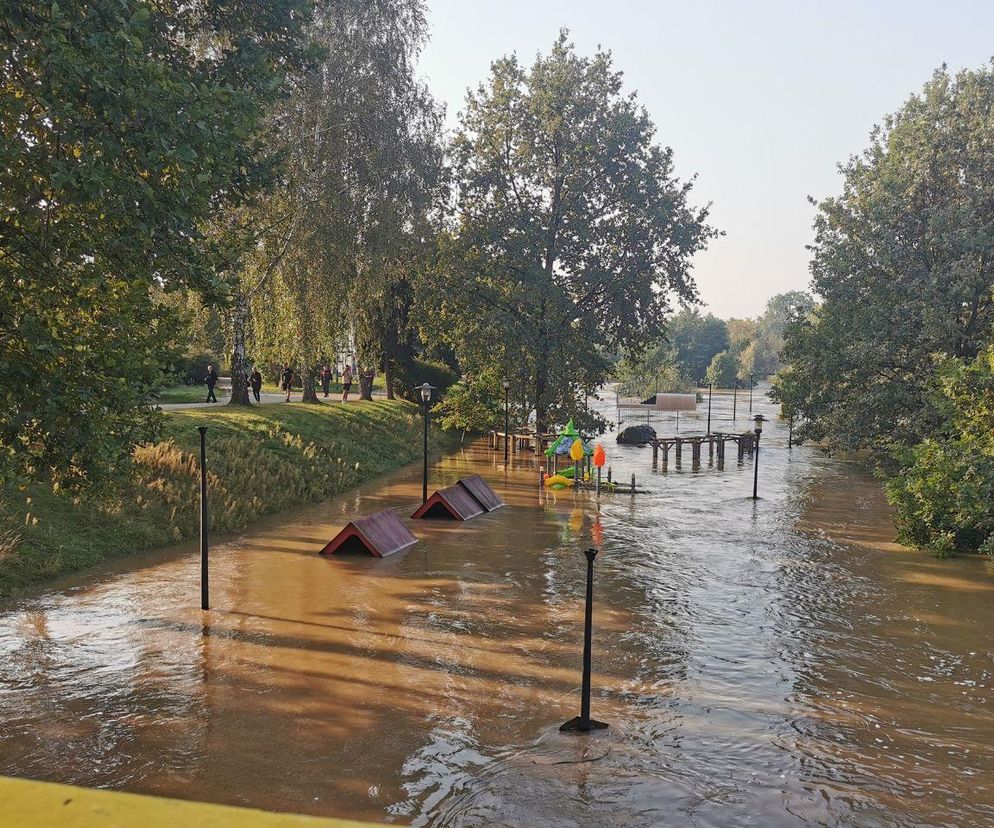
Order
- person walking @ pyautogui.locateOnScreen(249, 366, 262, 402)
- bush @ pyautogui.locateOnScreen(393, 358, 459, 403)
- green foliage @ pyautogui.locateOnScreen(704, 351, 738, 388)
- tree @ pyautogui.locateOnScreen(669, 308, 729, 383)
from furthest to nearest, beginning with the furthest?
tree @ pyautogui.locateOnScreen(669, 308, 729, 383) < green foliage @ pyautogui.locateOnScreen(704, 351, 738, 388) < bush @ pyautogui.locateOnScreen(393, 358, 459, 403) < person walking @ pyautogui.locateOnScreen(249, 366, 262, 402)

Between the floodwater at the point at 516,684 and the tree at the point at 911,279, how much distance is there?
12.5 meters

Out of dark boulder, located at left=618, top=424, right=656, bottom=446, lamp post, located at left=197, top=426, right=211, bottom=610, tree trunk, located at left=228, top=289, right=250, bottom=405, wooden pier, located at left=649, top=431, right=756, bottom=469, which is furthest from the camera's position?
dark boulder, located at left=618, top=424, right=656, bottom=446

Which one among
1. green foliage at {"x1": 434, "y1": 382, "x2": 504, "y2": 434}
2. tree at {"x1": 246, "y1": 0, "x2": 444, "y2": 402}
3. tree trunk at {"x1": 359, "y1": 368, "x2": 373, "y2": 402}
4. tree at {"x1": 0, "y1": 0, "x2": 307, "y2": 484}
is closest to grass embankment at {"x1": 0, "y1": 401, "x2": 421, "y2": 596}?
tree at {"x1": 0, "y1": 0, "x2": 307, "y2": 484}

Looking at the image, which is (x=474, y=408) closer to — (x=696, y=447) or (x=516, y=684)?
(x=696, y=447)

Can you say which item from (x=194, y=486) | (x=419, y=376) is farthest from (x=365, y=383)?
(x=194, y=486)

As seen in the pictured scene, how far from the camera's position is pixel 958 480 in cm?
2123

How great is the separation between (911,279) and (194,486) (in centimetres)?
2796

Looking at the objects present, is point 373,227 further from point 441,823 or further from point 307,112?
point 441,823

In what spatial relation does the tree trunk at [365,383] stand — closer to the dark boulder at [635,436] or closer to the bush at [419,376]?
the bush at [419,376]

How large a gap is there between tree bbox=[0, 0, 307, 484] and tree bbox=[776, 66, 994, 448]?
25740 mm

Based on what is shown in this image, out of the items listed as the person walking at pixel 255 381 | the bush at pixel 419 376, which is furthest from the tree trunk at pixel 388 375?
the person walking at pixel 255 381

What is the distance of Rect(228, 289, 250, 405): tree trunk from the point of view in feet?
98.3

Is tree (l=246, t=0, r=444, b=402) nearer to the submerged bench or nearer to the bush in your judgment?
the submerged bench

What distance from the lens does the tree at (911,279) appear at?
97.8 feet
